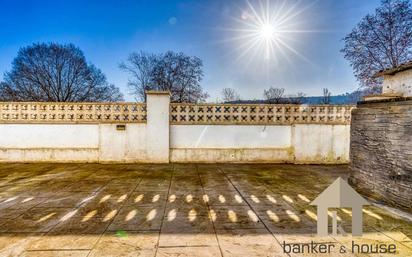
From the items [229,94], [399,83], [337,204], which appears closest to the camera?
[337,204]

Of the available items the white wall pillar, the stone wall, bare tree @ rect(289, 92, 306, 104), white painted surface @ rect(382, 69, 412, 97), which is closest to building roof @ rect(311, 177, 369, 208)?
the stone wall

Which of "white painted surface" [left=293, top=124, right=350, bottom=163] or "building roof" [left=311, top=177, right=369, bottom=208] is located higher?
"white painted surface" [left=293, top=124, right=350, bottom=163]

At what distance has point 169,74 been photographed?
30406mm

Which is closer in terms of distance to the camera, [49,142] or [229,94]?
[49,142]

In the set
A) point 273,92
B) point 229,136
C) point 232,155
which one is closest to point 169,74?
point 229,136

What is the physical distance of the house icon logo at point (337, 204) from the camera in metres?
2.90

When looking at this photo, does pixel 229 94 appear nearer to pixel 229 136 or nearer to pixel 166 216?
pixel 229 136

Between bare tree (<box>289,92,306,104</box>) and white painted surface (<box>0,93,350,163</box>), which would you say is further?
bare tree (<box>289,92,306,104</box>)

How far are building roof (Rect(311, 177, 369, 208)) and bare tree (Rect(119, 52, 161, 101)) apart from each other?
28456mm

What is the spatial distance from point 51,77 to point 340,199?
96.8 feet

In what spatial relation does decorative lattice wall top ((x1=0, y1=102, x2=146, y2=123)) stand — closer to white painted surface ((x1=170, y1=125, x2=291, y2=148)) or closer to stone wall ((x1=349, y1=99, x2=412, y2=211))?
white painted surface ((x1=170, y1=125, x2=291, y2=148))

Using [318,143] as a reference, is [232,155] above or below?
below

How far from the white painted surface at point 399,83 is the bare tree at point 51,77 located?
2797 cm

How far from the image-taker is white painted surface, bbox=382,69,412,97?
494cm
